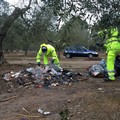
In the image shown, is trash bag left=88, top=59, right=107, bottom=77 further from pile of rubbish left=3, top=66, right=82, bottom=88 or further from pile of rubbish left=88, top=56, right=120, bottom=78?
pile of rubbish left=3, top=66, right=82, bottom=88

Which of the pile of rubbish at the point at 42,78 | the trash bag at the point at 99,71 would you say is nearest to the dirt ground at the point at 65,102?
the pile of rubbish at the point at 42,78

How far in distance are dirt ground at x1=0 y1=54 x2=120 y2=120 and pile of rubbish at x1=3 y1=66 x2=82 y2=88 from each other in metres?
0.41

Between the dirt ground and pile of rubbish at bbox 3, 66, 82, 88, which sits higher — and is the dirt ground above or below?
below

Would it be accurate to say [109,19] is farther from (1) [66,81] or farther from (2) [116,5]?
(1) [66,81]

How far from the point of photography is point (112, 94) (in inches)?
381

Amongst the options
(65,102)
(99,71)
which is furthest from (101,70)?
(65,102)

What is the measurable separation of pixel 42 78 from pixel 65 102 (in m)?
3.21

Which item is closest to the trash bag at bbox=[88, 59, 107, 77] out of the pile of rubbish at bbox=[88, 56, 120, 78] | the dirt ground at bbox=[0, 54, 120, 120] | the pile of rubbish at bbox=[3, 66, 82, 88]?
the pile of rubbish at bbox=[88, 56, 120, 78]

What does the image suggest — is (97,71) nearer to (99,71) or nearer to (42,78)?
(99,71)

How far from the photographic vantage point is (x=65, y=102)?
29.1 ft

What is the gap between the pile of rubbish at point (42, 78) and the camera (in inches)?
465

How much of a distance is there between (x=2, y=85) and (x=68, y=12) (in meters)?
6.41

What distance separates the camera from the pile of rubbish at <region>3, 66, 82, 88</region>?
38.8 feet

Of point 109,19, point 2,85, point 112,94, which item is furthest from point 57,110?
point 2,85
